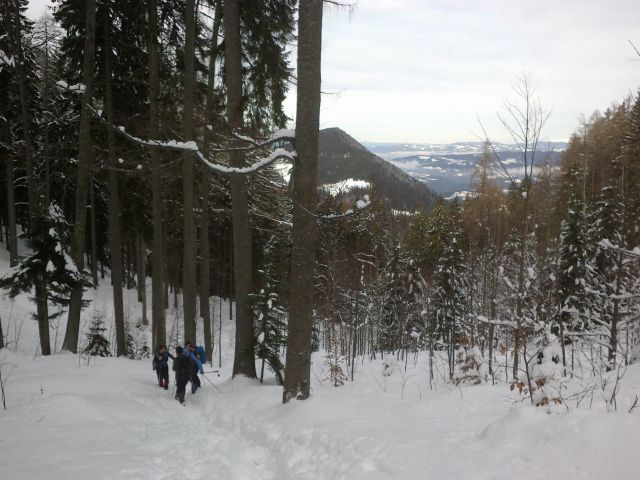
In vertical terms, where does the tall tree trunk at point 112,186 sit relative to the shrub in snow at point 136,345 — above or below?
above

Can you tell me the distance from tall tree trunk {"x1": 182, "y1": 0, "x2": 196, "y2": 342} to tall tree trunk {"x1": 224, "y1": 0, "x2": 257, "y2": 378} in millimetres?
2323

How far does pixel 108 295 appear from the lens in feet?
90.4

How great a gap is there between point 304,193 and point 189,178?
6.06m

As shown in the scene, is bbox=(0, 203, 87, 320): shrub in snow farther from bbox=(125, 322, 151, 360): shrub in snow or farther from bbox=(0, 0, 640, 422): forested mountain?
bbox=(125, 322, 151, 360): shrub in snow

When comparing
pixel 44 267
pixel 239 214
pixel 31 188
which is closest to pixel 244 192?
pixel 239 214

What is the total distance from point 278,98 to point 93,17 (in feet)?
20.2

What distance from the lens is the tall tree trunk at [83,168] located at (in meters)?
11.1

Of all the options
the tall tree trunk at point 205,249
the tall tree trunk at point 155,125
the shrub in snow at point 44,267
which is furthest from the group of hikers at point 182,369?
the tall tree trunk at point 205,249

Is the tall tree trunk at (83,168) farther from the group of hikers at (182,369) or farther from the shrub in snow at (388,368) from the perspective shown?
the shrub in snow at (388,368)

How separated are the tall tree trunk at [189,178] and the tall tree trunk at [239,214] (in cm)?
232

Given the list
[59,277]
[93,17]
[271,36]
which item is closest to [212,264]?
[59,277]

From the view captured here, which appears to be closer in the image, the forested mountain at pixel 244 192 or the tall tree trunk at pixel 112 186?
the forested mountain at pixel 244 192

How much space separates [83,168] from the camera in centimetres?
1148

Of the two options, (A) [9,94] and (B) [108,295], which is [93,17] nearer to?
(A) [9,94]
